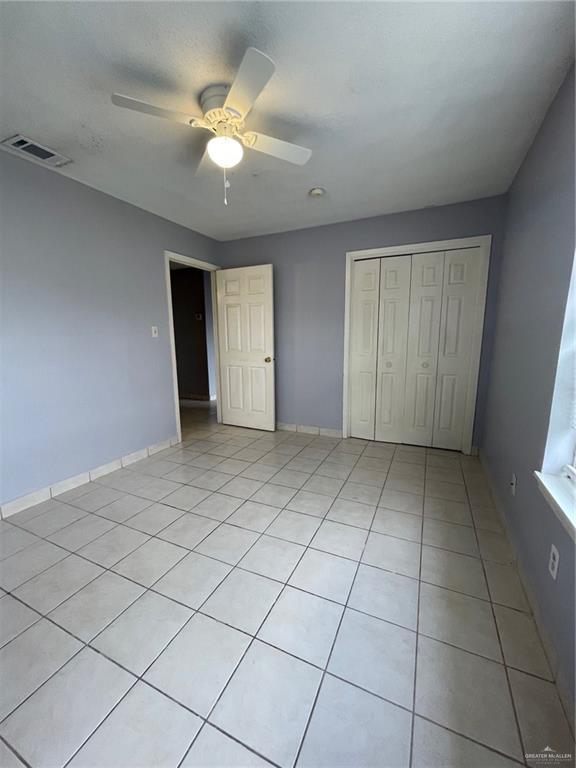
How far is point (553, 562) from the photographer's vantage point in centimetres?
121

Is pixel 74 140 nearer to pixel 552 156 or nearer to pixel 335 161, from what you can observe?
pixel 335 161

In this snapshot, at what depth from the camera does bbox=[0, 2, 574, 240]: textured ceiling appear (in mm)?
1171

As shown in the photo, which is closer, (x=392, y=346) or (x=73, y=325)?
(x=73, y=325)

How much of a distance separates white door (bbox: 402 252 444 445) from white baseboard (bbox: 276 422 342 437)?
831 mm

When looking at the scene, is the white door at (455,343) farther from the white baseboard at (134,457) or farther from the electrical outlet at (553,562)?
the white baseboard at (134,457)

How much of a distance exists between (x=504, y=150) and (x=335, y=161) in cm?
112

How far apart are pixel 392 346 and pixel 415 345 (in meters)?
0.23

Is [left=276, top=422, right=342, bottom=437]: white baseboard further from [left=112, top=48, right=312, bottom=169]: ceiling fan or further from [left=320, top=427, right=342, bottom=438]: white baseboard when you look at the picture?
[left=112, top=48, right=312, bottom=169]: ceiling fan

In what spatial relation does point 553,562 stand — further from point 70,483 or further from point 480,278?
point 70,483

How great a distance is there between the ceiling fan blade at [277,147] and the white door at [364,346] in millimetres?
1794

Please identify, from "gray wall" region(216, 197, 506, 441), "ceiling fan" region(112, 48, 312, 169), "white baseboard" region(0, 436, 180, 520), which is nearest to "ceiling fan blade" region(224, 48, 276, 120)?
"ceiling fan" region(112, 48, 312, 169)

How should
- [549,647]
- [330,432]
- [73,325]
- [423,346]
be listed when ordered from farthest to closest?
[330,432]
[423,346]
[73,325]
[549,647]

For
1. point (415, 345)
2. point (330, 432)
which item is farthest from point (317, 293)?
point (330, 432)

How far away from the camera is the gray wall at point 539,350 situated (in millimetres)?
1200
